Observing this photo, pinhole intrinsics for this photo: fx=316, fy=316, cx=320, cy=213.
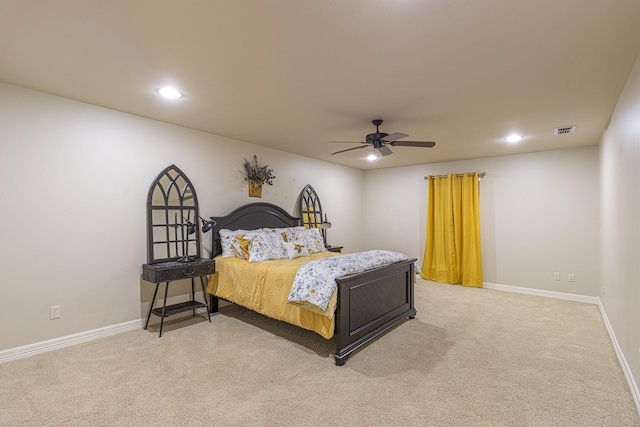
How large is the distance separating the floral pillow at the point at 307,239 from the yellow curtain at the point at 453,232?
2474 millimetres

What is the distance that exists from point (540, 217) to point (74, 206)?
248 inches

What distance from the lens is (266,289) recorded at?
3.30m

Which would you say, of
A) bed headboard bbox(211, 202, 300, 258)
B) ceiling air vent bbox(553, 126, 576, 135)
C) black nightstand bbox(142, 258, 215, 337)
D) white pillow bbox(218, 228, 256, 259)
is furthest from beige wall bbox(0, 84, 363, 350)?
ceiling air vent bbox(553, 126, 576, 135)

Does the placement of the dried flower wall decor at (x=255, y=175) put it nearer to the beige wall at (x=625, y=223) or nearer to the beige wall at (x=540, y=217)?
the beige wall at (x=540, y=217)

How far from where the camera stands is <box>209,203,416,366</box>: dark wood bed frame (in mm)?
2799

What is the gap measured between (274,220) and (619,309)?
410cm

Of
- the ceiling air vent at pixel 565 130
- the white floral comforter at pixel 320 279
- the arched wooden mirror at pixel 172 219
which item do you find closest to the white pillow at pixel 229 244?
the arched wooden mirror at pixel 172 219

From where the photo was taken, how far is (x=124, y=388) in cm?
232

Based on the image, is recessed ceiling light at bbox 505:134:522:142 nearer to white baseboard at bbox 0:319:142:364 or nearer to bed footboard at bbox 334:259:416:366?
bed footboard at bbox 334:259:416:366

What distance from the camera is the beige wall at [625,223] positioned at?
2188 mm

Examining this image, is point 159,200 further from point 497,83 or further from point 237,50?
point 497,83

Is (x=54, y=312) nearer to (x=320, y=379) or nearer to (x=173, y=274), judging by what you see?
(x=173, y=274)

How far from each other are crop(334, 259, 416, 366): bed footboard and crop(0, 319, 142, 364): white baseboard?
235 centimetres

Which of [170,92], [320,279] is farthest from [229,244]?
[170,92]
